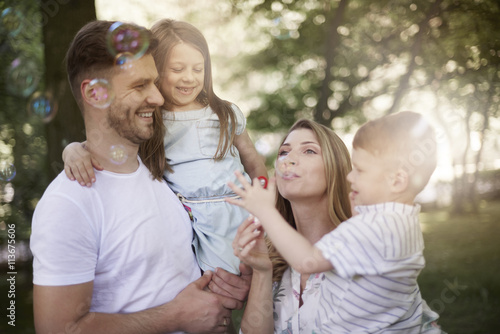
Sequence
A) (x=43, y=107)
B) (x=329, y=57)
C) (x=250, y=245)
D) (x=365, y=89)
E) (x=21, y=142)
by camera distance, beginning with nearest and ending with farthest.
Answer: (x=250, y=245) → (x=43, y=107) → (x=329, y=57) → (x=365, y=89) → (x=21, y=142)

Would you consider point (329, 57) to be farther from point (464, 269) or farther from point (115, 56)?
point (115, 56)

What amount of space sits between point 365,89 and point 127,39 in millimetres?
6124

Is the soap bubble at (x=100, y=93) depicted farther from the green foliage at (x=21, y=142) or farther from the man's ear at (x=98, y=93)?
the green foliage at (x=21, y=142)

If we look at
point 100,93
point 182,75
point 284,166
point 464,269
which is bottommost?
point 464,269

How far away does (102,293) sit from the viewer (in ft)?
6.63

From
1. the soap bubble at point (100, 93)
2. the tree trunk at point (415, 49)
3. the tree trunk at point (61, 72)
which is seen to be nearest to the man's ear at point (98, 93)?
the soap bubble at point (100, 93)

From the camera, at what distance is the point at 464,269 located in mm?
6695

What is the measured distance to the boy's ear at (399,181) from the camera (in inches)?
71.1

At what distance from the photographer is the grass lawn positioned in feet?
17.7

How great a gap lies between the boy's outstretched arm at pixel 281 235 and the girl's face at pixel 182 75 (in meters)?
0.83

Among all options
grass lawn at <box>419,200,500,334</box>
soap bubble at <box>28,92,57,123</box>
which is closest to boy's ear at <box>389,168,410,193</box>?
soap bubble at <box>28,92,57,123</box>

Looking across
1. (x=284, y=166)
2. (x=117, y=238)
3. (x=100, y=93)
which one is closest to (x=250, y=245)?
(x=284, y=166)

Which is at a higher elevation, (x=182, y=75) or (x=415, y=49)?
(x=415, y=49)

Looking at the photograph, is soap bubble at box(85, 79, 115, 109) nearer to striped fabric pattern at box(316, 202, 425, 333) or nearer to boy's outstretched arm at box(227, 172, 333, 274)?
boy's outstretched arm at box(227, 172, 333, 274)
